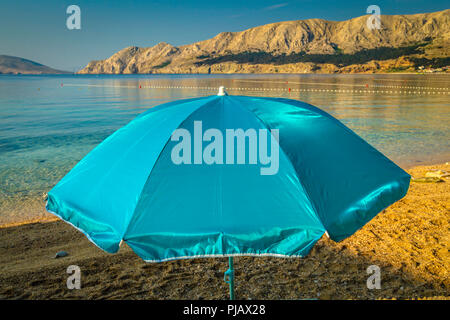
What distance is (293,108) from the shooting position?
10.7 ft

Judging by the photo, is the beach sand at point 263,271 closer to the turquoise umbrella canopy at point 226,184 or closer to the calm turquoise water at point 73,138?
the turquoise umbrella canopy at point 226,184

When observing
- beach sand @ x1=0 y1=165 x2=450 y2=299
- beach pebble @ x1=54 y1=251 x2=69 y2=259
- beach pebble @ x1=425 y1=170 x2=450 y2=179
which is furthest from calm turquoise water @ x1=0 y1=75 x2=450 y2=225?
beach sand @ x1=0 y1=165 x2=450 y2=299

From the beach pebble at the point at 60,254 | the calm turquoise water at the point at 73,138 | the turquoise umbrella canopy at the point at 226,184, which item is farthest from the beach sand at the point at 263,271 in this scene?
the calm turquoise water at the point at 73,138

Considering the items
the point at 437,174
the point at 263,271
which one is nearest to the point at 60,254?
the point at 263,271

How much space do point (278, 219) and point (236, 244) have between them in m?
0.35

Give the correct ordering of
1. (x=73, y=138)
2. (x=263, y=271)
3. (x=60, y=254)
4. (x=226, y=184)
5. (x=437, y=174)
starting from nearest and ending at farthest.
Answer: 1. (x=226, y=184)
2. (x=263, y=271)
3. (x=60, y=254)
4. (x=437, y=174)
5. (x=73, y=138)

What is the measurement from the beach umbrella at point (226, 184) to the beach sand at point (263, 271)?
2.00 metres

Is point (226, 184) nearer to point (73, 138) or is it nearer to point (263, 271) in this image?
point (263, 271)

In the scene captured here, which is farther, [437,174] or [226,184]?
[437,174]

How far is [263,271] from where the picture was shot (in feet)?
16.2

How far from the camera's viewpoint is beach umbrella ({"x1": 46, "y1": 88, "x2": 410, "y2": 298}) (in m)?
2.36

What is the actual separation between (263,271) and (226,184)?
2.89m

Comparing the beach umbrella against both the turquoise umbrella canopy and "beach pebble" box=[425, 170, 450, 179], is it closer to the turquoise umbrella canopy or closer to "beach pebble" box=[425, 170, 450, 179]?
the turquoise umbrella canopy
